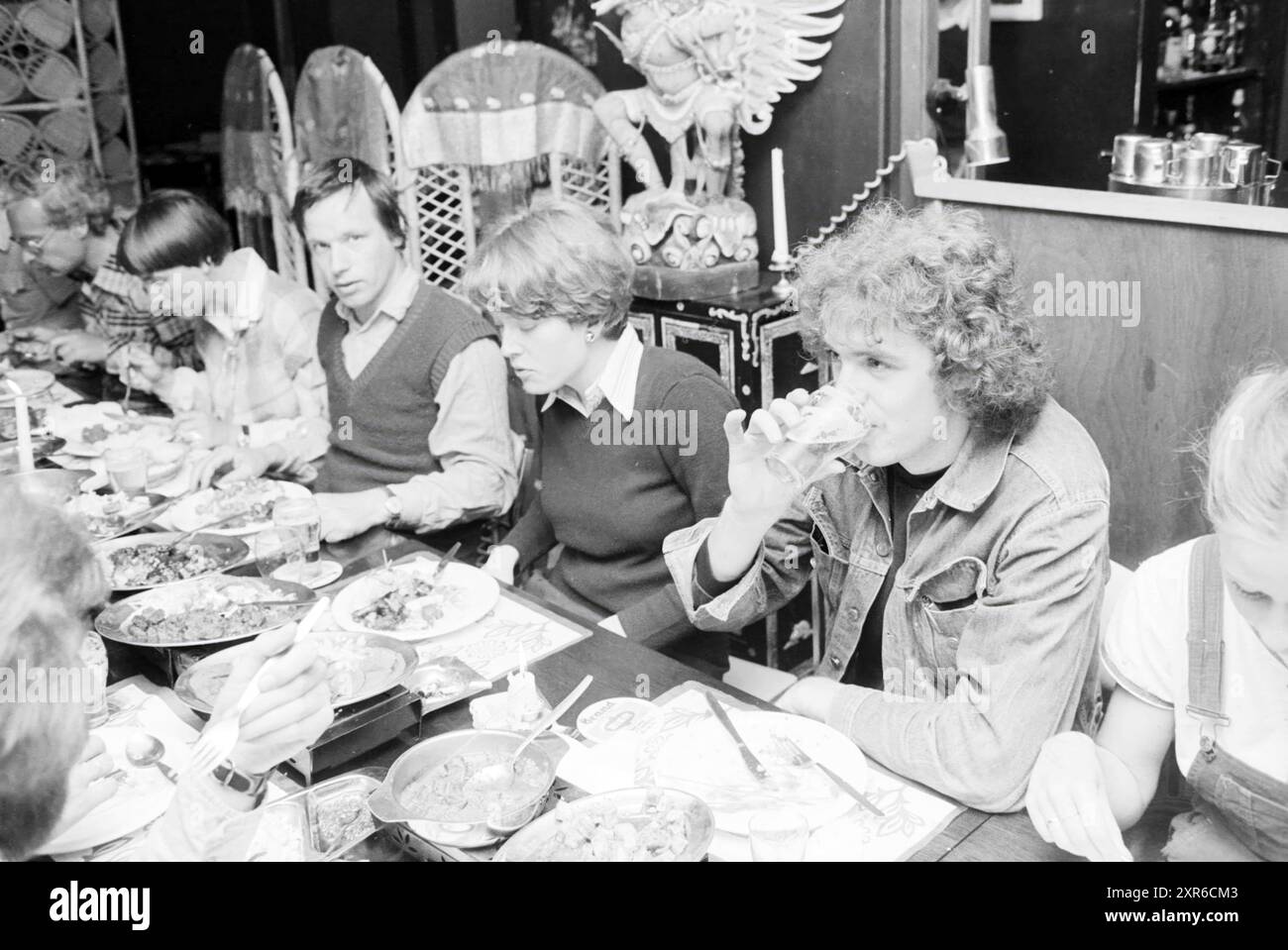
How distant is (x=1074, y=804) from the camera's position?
133cm

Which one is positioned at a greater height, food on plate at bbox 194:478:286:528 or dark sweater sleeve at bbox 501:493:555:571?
food on plate at bbox 194:478:286:528

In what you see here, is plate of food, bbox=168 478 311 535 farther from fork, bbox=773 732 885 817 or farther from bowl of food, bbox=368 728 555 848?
fork, bbox=773 732 885 817

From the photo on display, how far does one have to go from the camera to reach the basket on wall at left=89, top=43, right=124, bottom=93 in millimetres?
5828

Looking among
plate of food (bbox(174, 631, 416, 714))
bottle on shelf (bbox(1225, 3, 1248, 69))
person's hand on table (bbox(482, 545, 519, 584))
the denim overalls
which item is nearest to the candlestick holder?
person's hand on table (bbox(482, 545, 519, 584))

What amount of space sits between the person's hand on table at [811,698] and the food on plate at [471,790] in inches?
15.5

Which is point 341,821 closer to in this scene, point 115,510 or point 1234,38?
point 115,510

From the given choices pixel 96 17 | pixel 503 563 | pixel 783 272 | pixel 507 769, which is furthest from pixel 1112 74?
pixel 96 17

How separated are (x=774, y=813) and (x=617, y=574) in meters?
1.13

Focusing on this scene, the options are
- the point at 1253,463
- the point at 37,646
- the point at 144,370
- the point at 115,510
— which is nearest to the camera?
the point at 37,646

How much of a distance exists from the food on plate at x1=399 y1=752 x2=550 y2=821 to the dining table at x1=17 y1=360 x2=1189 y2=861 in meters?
0.04

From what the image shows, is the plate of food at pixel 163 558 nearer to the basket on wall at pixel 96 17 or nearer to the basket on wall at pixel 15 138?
the basket on wall at pixel 15 138

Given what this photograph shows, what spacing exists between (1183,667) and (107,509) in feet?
7.25

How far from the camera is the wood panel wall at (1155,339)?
2314 mm

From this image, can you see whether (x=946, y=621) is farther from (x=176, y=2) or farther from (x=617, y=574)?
(x=176, y=2)
